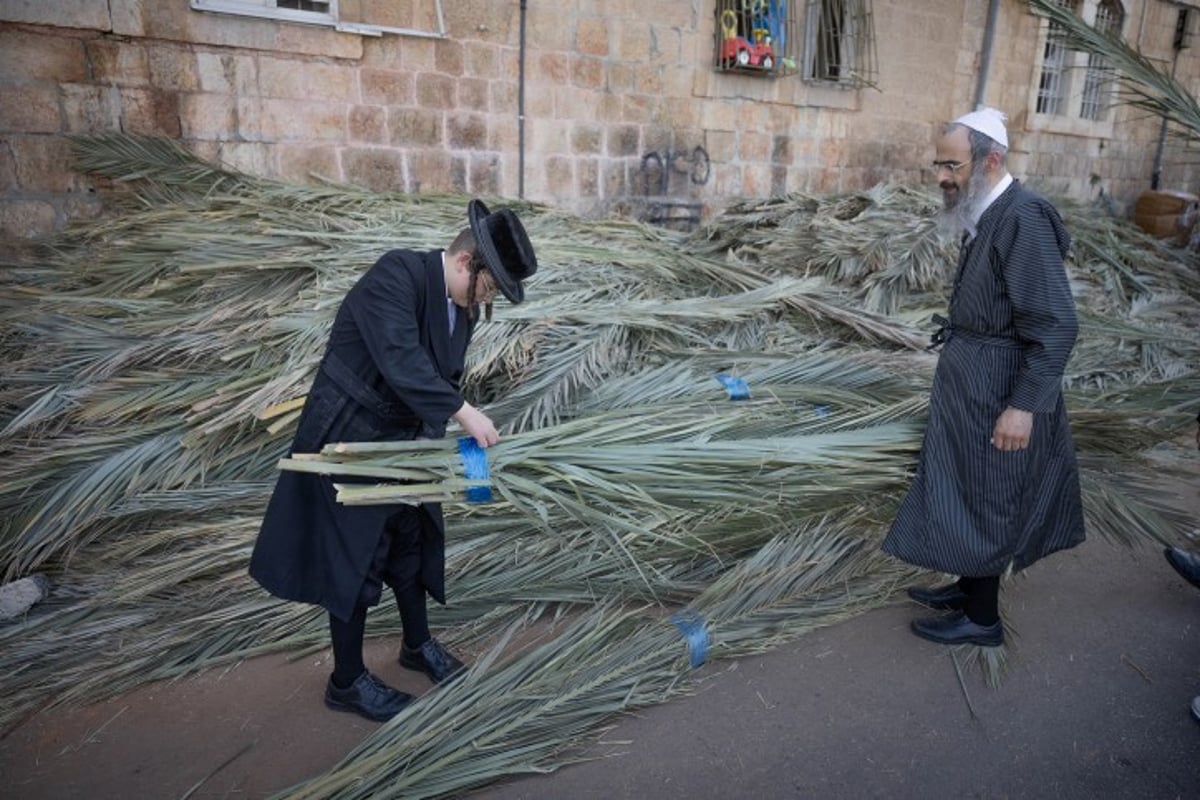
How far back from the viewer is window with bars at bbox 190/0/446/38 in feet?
16.7

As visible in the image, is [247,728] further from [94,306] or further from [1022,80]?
[1022,80]

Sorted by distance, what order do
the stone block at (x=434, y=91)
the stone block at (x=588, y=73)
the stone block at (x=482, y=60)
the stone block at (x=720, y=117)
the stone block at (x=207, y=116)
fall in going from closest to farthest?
the stone block at (x=207, y=116) → the stone block at (x=434, y=91) → the stone block at (x=482, y=60) → the stone block at (x=588, y=73) → the stone block at (x=720, y=117)

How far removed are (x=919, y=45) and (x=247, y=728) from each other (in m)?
9.83

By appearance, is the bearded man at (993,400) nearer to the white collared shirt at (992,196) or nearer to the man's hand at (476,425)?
the white collared shirt at (992,196)

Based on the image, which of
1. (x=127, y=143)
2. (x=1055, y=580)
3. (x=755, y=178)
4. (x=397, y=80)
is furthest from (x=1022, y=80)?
(x=127, y=143)

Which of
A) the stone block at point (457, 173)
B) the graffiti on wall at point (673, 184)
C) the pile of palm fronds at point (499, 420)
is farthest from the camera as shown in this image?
the graffiti on wall at point (673, 184)

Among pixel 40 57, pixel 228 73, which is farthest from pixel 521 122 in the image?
pixel 40 57

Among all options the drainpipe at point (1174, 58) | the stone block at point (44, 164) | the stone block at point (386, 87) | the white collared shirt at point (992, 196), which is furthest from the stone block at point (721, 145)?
the drainpipe at point (1174, 58)

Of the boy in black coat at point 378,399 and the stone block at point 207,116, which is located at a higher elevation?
the stone block at point 207,116

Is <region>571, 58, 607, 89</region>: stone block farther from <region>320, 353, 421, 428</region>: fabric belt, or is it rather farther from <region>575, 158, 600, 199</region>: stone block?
<region>320, 353, 421, 428</region>: fabric belt

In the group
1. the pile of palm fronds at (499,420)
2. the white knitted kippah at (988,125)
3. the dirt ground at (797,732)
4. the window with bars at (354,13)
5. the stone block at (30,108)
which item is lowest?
the dirt ground at (797,732)

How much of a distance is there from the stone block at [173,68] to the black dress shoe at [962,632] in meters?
5.25

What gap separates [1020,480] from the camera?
2.35m

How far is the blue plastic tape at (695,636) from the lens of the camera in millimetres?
2352
